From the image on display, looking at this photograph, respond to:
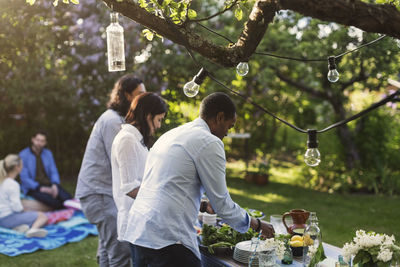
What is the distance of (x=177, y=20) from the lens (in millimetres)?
1794

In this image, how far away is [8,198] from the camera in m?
4.70

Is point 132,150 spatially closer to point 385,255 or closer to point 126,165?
point 126,165

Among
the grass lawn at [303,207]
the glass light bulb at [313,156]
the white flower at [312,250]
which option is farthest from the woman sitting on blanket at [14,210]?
the glass light bulb at [313,156]

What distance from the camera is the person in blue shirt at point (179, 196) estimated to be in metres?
1.89

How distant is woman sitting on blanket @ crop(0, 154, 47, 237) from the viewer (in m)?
4.65

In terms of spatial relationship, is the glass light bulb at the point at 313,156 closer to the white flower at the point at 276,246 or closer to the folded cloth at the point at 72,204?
the white flower at the point at 276,246

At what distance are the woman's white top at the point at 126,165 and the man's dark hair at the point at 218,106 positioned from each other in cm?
62

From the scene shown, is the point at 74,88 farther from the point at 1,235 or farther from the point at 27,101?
the point at 1,235

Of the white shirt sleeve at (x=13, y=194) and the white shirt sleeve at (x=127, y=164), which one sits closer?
the white shirt sleeve at (x=127, y=164)

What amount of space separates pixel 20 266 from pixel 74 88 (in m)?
3.76

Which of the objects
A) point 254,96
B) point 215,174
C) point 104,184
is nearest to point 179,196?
point 215,174

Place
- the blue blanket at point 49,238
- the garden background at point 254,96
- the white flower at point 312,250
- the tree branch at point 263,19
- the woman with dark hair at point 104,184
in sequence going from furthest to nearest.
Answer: the garden background at point 254,96 < the blue blanket at point 49,238 < the woman with dark hair at point 104,184 < the white flower at point 312,250 < the tree branch at point 263,19

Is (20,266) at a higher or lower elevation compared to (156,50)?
lower

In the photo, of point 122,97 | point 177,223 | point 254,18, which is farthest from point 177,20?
point 122,97
